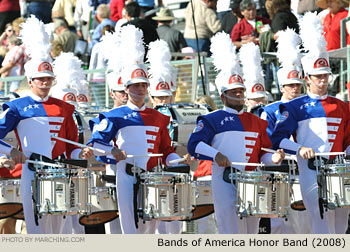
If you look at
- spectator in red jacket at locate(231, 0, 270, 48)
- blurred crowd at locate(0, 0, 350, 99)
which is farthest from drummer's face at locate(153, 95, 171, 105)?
spectator in red jacket at locate(231, 0, 270, 48)

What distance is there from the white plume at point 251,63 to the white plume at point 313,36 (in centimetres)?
165

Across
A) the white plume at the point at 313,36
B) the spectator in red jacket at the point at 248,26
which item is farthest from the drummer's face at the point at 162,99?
the spectator in red jacket at the point at 248,26

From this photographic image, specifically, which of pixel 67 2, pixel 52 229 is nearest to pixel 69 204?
pixel 52 229

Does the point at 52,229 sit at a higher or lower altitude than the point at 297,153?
lower

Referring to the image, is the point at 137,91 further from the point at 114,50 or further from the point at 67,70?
the point at 67,70

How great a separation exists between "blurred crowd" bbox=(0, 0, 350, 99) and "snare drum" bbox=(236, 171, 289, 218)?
16.9ft

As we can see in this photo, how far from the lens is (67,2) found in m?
21.0

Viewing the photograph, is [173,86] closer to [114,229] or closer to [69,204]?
[114,229]

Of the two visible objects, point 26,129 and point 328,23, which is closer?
point 26,129

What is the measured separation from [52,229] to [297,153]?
8.10 feet

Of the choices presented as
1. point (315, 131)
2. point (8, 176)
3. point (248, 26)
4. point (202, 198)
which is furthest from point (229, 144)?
point (248, 26)

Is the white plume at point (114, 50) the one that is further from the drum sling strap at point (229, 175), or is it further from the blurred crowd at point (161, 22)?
the blurred crowd at point (161, 22)

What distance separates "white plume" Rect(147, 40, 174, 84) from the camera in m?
13.4

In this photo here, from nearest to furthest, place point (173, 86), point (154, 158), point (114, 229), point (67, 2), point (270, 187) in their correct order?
point (270, 187)
point (154, 158)
point (114, 229)
point (173, 86)
point (67, 2)
